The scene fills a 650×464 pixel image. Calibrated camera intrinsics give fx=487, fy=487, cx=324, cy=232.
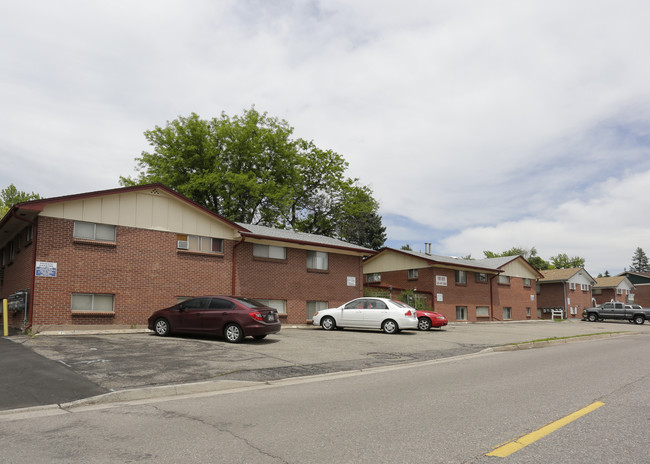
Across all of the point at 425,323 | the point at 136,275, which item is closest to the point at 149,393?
the point at 136,275

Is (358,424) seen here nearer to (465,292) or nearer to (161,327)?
(161,327)

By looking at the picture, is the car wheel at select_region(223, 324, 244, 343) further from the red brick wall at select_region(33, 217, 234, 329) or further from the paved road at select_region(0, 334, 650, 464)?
the paved road at select_region(0, 334, 650, 464)

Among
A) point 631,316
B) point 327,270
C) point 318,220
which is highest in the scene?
point 318,220

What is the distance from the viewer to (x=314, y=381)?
376 inches

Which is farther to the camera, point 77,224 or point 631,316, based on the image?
point 631,316

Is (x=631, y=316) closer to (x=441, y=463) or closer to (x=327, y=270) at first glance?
(x=327, y=270)

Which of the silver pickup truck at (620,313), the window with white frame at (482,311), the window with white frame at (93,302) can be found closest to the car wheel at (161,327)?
the window with white frame at (93,302)

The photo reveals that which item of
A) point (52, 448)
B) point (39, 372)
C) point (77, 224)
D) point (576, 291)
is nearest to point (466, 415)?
point (52, 448)

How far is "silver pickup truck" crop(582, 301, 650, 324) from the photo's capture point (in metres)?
41.3

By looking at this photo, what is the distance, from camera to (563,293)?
165ft

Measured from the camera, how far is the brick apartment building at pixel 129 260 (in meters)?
16.6

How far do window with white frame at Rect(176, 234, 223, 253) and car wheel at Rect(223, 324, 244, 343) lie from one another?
6170mm

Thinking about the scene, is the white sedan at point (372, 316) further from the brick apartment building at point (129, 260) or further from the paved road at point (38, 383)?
the paved road at point (38, 383)

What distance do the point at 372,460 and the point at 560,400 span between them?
4054 millimetres
